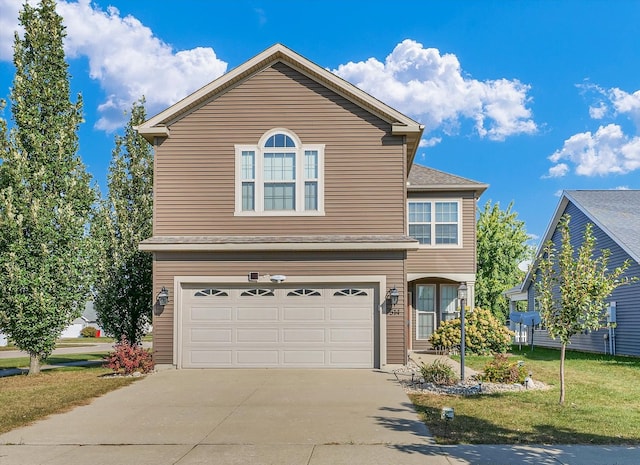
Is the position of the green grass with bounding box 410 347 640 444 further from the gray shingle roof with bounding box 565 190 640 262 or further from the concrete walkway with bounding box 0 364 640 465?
the gray shingle roof with bounding box 565 190 640 262

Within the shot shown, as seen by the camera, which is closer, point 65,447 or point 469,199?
point 65,447

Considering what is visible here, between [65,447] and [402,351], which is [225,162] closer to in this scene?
Result: [402,351]

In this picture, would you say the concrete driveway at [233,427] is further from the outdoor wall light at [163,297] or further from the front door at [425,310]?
the front door at [425,310]

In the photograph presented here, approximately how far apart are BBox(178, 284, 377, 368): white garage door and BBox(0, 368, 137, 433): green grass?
2.24m

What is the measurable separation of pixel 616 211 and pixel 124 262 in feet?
58.4

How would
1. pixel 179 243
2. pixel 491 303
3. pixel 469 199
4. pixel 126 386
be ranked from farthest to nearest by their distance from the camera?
pixel 491 303
pixel 469 199
pixel 179 243
pixel 126 386

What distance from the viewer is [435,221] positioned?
22.1 m

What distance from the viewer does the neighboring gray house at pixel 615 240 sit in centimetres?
2103

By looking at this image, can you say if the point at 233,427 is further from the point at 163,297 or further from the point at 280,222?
the point at 280,222

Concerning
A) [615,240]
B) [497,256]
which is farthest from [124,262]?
[497,256]

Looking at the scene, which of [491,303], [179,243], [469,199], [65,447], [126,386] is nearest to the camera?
[65,447]

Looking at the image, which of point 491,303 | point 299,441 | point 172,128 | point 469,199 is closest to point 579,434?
point 299,441

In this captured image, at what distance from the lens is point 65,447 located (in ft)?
26.8

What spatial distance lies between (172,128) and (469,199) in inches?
424
